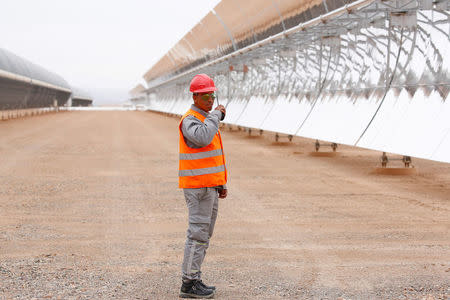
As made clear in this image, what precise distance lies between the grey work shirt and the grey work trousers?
35 centimetres

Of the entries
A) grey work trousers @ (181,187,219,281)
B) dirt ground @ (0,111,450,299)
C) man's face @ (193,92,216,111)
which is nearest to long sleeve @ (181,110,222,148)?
man's face @ (193,92,216,111)

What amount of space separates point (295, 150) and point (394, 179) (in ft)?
21.6

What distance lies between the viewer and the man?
445 cm

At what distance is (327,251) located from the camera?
19.0ft

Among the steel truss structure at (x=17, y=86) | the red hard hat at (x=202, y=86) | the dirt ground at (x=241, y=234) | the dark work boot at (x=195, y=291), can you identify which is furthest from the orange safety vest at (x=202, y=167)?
the steel truss structure at (x=17, y=86)

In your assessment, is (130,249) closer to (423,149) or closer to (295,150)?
(423,149)

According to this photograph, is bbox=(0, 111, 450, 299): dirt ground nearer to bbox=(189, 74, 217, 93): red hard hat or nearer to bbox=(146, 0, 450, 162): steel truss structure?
bbox=(146, 0, 450, 162): steel truss structure

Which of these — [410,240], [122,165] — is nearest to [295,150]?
[122,165]

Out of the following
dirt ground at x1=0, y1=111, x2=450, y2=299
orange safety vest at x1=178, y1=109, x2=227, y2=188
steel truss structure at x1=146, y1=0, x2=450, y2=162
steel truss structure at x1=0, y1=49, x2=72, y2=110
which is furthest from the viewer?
steel truss structure at x1=0, y1=49, x2=72, y2=110

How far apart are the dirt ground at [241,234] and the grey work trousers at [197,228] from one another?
0.26 metres

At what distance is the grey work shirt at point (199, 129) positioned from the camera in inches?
174

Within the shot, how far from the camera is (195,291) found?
443cm

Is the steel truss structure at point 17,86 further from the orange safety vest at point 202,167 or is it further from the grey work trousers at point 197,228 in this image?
the grey work trousers at point 197,228

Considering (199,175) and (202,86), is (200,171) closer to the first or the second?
(199,175)
